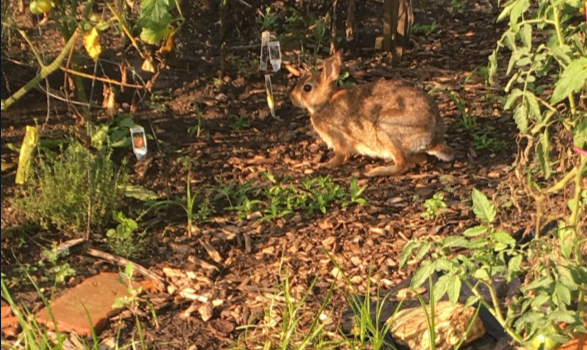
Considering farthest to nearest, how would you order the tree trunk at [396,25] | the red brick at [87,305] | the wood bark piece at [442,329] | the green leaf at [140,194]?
the tree trunk at [396,25]
the green leaf at [140,194]
the red brick at [87,305]
the wood bark piece at [442,329]

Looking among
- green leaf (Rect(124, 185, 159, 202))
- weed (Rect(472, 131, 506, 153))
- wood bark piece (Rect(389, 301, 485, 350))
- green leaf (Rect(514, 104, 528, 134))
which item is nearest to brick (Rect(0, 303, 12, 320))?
green leaf (Rect(124, 185, 159, 202))

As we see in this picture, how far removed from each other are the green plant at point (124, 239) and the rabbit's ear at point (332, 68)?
1.91 meters

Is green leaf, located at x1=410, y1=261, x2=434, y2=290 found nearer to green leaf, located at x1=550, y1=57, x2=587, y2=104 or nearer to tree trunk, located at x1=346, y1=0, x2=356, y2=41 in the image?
green leaf, located at x1=550, y1=57, x2=587, y2=104

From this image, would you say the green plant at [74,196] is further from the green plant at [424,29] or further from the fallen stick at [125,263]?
the green plant at [424,29]

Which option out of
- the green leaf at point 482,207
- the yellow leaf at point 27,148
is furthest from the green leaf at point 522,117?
the yellow leaf at point 27,148

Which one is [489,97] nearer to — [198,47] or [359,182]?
[359,182]

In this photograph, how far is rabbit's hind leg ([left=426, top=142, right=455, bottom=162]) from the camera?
576cm

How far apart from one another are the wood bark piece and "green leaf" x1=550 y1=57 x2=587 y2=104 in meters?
1.28

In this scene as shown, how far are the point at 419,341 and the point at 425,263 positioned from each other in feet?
2.90

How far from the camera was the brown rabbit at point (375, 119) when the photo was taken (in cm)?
580

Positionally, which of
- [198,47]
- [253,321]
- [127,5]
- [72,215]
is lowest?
[253,321]

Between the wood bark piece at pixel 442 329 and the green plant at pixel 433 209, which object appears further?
the green plant at pixel 433 209

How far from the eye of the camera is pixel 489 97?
21.4 ft

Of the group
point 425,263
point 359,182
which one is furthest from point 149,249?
point 425,263
